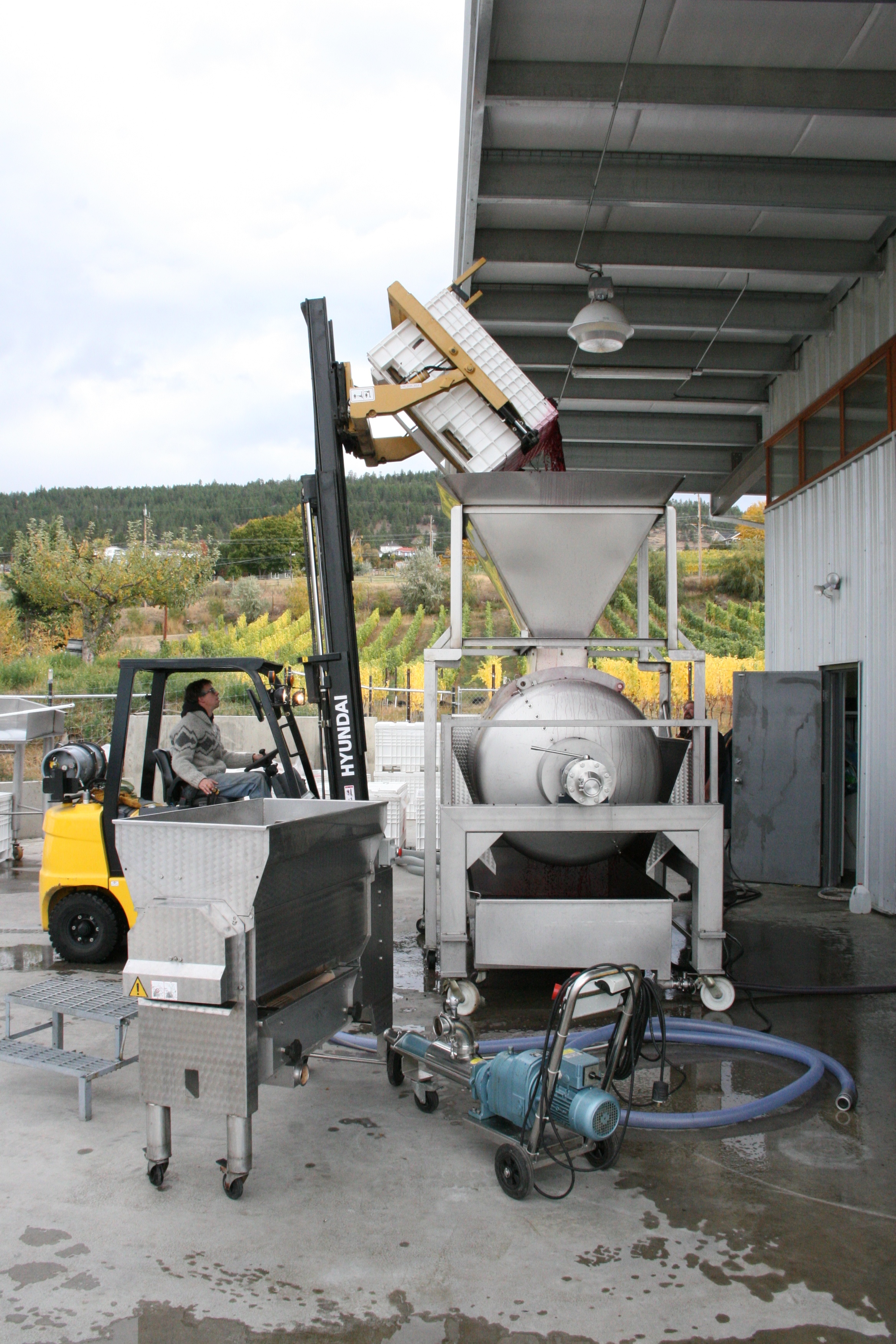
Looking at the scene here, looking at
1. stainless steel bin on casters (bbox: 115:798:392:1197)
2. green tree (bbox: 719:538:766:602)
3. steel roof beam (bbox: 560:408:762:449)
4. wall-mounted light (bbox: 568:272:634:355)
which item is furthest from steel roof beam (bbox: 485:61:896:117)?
green tree (bbox: 719:538:766:602)

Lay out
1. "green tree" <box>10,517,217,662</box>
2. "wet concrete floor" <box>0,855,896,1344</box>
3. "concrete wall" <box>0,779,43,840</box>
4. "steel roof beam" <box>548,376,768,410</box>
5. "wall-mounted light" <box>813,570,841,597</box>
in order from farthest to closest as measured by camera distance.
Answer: "green tree" <box>10,517,217,662</box> < "concrete wall" <box>0,779,43,840</box> < "steel roof beam" <box>548,376,768,410</box> < "wall-mounted light" <box>813,570,841,597</box> < "wet concrete floor" <box>0,855,896,1344</box>

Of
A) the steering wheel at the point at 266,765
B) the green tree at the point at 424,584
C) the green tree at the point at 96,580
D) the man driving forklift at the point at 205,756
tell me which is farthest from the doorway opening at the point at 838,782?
the green tree at the point at 424,584

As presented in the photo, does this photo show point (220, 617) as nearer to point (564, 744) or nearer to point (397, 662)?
point (397, 662)

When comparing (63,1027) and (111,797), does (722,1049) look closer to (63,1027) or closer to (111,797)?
(63,1027)

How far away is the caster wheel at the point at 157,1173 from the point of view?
3.80 meters

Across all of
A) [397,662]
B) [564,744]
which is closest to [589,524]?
[564,744]

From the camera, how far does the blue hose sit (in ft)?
14.4

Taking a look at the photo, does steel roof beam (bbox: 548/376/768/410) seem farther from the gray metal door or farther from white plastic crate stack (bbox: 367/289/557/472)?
white plastic crate stack (bbox: 367/289/557/472)

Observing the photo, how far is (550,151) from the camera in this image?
8.25 meters

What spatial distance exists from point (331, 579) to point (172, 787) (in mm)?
1809

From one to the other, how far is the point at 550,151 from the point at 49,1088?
310 inches

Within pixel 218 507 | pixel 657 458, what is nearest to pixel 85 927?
pixel 657 458

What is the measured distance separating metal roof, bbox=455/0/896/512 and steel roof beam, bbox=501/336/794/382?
9.5 inches

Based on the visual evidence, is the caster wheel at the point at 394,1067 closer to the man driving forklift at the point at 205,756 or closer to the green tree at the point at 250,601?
the man driving forklift at the point at 205,756
